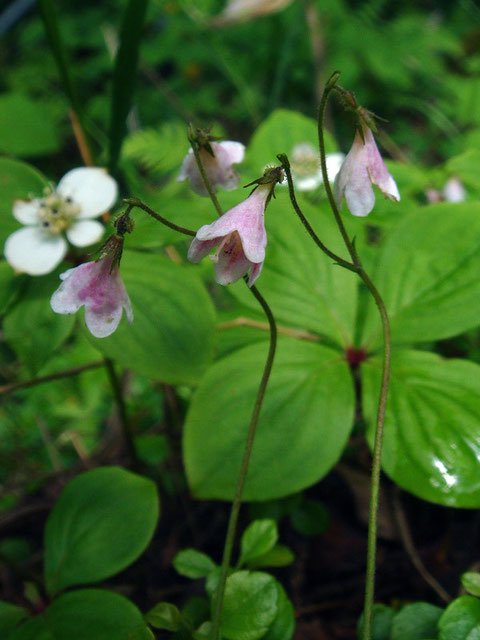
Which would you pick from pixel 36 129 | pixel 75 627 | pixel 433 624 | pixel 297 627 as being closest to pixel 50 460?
pixel 75 627

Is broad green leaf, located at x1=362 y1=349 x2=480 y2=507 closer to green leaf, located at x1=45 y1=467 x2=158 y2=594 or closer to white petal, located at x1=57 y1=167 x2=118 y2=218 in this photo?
green leaf, located at x1=45 y1=467 x2=158 y2=594

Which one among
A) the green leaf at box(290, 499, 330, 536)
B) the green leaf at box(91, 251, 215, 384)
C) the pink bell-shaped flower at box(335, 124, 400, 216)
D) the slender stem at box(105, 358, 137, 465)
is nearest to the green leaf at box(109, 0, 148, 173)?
the green leaf at box(91, 251, 215, 384)

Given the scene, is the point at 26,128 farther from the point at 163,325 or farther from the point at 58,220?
the point at 163,325

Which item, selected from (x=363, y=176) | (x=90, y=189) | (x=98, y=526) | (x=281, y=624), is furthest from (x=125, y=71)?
(x=281, y=624)

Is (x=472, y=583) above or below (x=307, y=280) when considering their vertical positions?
below

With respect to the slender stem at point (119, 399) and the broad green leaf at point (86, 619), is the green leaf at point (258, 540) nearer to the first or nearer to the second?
the broad green leaf at point (86, 619)
